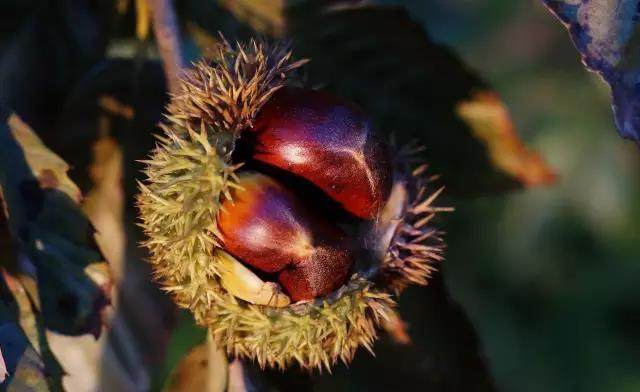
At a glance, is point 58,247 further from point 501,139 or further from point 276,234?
point 501,139

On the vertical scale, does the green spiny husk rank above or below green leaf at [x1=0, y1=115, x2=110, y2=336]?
above

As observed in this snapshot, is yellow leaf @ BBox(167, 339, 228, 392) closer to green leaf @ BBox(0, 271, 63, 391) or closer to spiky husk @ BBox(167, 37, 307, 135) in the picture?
green leaf @ BBox(0, 271, 63, 391)

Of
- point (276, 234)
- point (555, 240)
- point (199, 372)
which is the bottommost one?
point (555, 240)

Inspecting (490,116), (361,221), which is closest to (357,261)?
(361,221)

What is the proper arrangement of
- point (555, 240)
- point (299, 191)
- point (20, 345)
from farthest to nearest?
point (555, 240), point (299, 191), point (20, 345)

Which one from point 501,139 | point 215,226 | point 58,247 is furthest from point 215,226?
point 501,139

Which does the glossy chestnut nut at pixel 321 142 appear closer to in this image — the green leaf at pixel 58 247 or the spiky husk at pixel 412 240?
the spiky husk at pixel 412 240

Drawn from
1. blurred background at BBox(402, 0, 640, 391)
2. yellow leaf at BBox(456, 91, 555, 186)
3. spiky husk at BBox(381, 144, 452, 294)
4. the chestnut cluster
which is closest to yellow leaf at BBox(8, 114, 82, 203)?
the chestnut cluster
